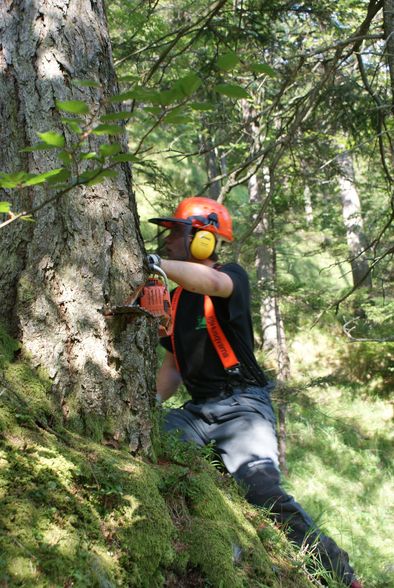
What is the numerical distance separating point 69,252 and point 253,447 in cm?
179

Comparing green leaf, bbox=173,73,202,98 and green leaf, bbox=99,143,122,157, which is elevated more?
green leaf, bbox=173,73,202,98

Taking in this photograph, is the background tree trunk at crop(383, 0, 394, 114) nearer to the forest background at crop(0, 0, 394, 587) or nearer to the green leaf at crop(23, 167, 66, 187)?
the forest background at crop(0, 0, 394, 587)

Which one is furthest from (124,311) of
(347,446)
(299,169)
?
(347,446)

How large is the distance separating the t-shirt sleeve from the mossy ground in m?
1.45

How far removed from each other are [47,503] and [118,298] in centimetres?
91

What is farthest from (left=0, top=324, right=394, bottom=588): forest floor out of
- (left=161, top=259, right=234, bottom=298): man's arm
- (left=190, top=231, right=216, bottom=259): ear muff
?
(left=190, top=231, right=216, bottom=259): ear muff

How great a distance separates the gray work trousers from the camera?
3072mm

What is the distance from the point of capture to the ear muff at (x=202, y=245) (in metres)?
3.80

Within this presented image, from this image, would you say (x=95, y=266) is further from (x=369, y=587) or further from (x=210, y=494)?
(x=369, y=587)

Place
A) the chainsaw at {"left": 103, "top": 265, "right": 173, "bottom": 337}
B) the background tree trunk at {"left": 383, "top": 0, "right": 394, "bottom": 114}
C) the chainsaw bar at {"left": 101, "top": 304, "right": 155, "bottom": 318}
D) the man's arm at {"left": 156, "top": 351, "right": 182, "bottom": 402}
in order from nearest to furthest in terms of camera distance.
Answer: the chainsaw bar at {"left": 101, "top": 304, "right": 155, "bottom": 318} < the chainsaw at {"left": 103, "top": 265, "right": 173, "bottom": 337} < the background tree trunk at {"left": 383, "top": 0, "right": 394, "bottom": 114} < the man's arm at {"left": 156, "top": 351, "right": 182, "bottom": 402}

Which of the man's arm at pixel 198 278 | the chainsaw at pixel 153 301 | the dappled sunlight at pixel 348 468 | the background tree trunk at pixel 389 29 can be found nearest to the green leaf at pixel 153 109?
the chainsaw at pixel 153 301

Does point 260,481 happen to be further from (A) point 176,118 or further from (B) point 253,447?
(A) point 176,118

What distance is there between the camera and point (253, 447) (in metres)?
3.38

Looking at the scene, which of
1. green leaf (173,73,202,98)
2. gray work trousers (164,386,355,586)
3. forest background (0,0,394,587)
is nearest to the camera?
green leaf (173,73,202,98)
